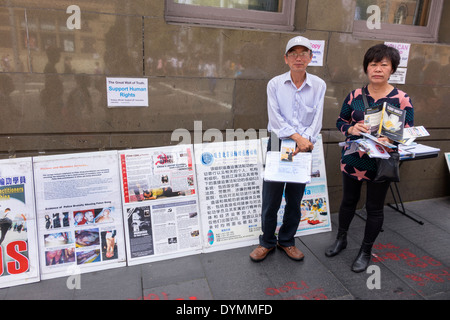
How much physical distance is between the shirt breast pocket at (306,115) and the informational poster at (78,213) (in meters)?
1.88

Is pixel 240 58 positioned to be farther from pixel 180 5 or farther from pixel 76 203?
pixel 76 203

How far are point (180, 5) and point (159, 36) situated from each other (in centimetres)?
49

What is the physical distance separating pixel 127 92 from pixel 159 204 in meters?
1.30

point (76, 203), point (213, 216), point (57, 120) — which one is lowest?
point (213, 216)

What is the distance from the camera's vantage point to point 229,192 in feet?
11.5

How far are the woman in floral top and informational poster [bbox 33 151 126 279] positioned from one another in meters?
2.30

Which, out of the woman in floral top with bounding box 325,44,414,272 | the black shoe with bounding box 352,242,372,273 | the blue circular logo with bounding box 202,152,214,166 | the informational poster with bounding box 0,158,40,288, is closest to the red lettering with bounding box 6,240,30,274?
the informational poster with bounding box 0,158,40,288

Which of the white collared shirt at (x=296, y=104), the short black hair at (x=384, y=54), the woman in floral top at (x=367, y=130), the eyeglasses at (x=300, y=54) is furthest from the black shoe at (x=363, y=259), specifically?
the eyeglasses at (x=300, y=54)

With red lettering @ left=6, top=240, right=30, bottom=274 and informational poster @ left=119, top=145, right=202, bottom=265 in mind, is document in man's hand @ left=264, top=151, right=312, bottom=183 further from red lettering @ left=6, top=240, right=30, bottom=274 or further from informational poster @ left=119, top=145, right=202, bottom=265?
red lettering @ left=6, top=240, right=30, bottom=274

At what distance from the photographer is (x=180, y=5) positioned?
3.59 metres

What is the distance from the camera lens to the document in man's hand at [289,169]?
9.42ft

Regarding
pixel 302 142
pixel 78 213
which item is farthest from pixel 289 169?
pixel 78 213

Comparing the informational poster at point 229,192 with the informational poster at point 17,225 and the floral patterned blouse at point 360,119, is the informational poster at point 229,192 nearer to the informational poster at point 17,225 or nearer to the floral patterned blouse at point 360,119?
the floral patterned blouse at point 360,119
